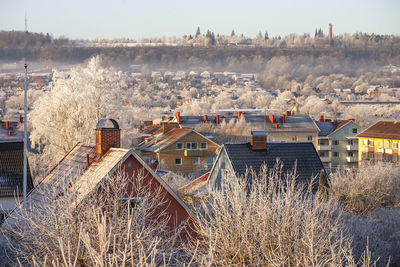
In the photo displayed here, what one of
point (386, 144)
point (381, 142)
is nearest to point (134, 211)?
point (386, 144)

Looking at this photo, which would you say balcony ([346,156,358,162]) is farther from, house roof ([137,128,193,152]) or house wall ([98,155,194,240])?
house wall ([98,155,194,240])

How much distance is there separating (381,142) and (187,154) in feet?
61.8

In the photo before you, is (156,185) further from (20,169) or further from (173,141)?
(173,141)

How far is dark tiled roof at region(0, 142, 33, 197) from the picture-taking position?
72.4ft

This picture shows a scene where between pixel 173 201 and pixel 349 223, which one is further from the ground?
pixel 173 201

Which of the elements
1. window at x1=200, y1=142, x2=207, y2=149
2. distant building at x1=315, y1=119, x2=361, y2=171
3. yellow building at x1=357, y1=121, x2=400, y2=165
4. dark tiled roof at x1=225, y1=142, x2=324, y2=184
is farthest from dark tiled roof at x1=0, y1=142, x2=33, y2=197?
distant building at x1=315, y1=119, x2=361, y2=171

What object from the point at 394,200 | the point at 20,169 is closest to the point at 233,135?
the point at 394,200

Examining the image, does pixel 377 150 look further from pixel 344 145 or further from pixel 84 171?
pixel 84 171

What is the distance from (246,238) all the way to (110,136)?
7.43m

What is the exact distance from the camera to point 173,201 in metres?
14.4

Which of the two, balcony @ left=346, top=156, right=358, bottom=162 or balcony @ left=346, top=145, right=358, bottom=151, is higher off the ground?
balcony @ left=346, top=145, right=358, bottom=151

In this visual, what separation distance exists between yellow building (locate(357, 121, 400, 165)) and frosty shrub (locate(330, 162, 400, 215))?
78.3 feet

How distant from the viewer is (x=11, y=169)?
22969mm

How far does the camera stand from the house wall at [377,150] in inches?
2084
